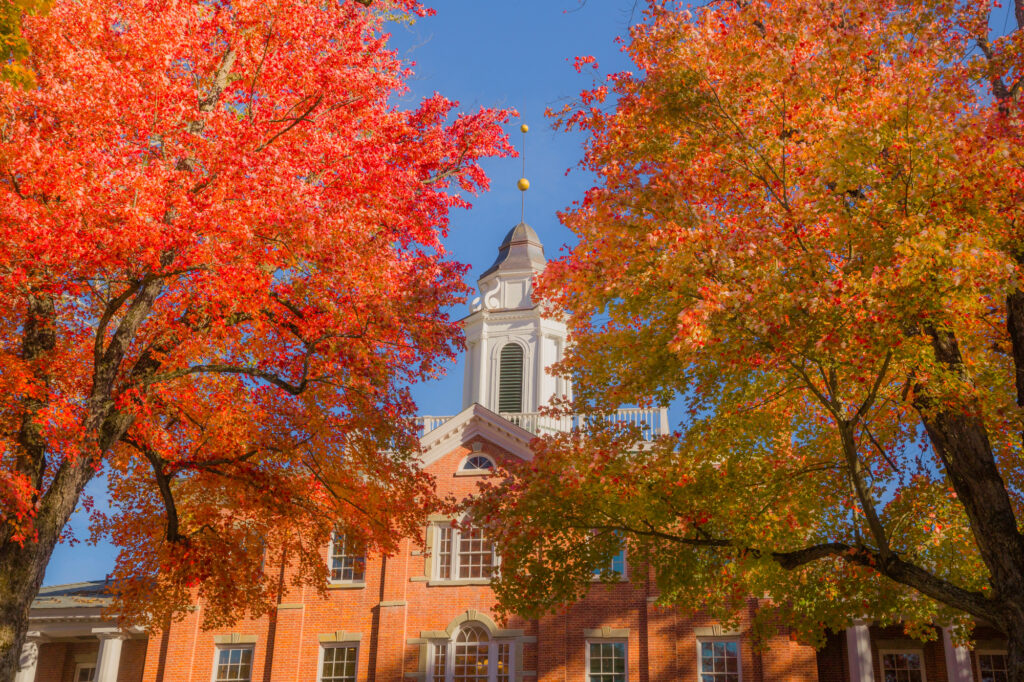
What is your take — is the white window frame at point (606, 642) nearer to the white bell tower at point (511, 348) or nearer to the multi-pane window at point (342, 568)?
the multi-pane window at point (342, 568)

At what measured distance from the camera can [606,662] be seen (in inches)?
925

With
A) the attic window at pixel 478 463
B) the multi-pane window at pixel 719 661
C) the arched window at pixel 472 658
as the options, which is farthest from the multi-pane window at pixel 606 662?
the attic window at pixel 478 463

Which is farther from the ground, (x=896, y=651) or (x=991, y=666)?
(x=896, y=651)

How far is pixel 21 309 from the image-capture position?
13359 mm

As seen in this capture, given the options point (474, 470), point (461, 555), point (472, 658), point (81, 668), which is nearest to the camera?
point (472, 658)

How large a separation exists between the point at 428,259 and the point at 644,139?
4.12 meters

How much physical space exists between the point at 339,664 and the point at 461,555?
442 centimetres

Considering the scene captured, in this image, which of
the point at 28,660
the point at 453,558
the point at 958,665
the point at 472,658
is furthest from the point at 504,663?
the point at 28,660

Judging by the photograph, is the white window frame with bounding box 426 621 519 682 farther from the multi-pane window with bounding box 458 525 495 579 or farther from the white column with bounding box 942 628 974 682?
the white column with bounding box 942 628 974 682

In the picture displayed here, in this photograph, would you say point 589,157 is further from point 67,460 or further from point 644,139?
point 67,460

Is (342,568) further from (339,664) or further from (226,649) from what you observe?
(226,649)

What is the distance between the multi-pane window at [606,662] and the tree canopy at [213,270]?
340 inches

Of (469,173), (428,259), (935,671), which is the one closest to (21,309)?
(428,259)

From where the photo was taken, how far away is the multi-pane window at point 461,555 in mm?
25391
